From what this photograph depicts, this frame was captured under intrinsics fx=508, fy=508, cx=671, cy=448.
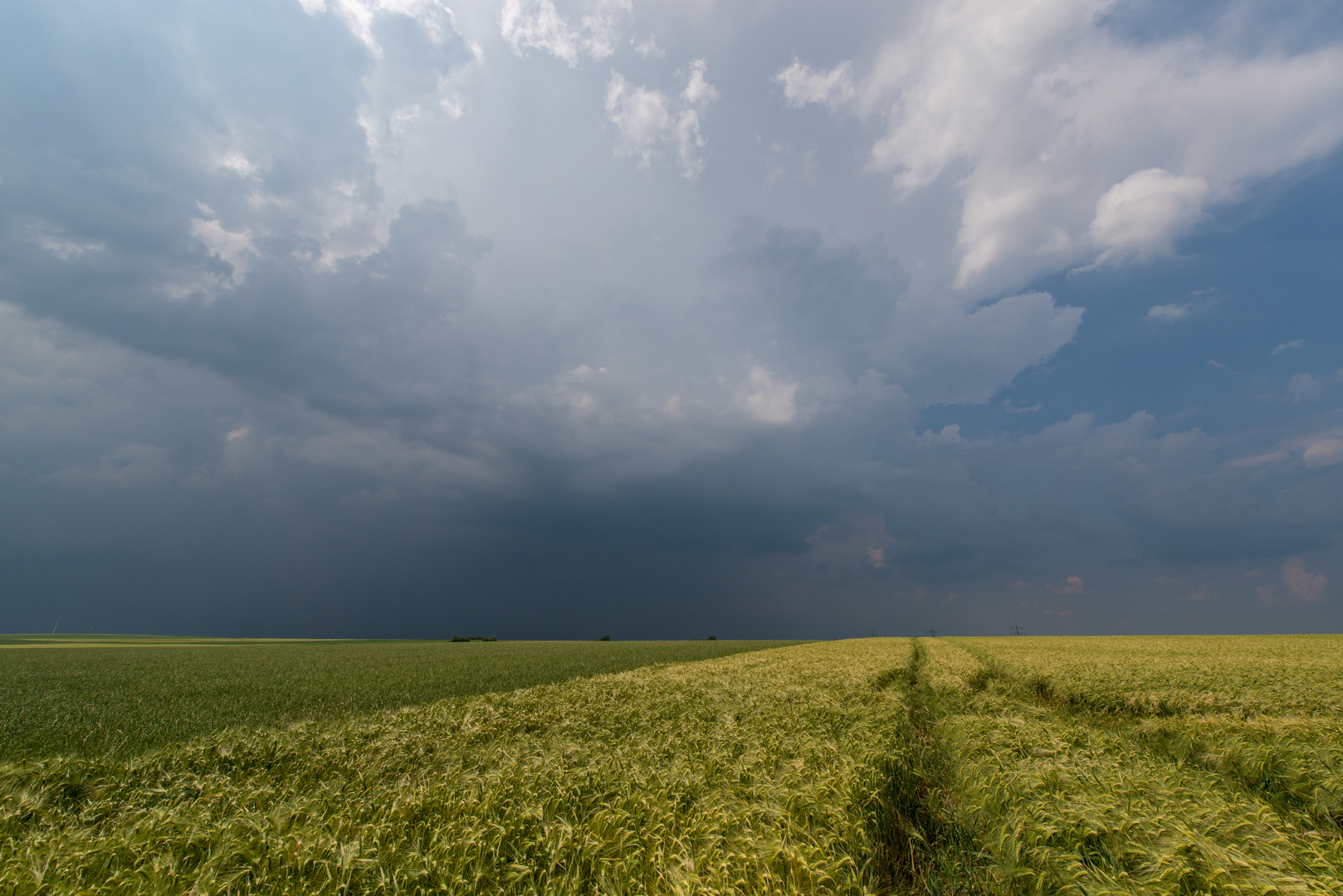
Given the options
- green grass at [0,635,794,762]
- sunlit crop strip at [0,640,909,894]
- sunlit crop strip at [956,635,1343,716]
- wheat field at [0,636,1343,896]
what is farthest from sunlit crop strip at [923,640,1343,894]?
green grass at [0,635,794,762]

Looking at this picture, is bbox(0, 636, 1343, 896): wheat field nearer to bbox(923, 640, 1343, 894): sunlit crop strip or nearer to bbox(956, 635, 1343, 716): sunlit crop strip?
bbox(923, 640, 1343, 894): sunlit crop strip

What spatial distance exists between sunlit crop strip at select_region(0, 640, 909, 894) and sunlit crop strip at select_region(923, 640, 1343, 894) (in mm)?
1487

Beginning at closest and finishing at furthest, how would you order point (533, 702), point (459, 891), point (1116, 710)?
point (459, 891) < point (533, 702) < point (1116, 710)

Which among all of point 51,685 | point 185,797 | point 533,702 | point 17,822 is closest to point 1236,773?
point 533,702

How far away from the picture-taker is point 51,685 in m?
18.0

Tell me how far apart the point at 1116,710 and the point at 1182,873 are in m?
15.2

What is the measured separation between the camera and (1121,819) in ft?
18.2

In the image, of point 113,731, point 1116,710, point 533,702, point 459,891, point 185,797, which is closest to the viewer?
point 459,891

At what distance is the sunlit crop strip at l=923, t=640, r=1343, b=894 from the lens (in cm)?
464

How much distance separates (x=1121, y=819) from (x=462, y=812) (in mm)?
7196

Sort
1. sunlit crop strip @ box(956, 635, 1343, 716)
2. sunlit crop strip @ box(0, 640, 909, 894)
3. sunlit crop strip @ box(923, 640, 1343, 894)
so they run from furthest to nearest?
sunlit crop strip @ box(956, 635, 1343, 716) < sunlit crop strip @ box(923, 640, 1343, 894) < sunlit crop strip @ box(0, 640, 909, 894)

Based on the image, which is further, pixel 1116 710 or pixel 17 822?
pixel 1116 710

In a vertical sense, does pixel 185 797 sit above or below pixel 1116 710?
above

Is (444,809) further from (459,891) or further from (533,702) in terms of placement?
(533,702)
